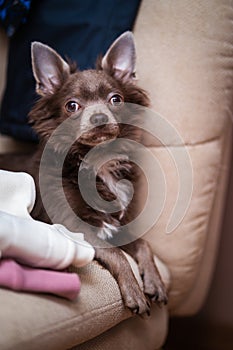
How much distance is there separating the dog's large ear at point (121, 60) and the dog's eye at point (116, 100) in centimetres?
11

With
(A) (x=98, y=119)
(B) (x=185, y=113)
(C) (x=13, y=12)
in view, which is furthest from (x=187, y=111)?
(C) (x=13, y=12)

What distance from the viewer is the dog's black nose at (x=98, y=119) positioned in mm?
1509

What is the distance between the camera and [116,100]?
1.62 m

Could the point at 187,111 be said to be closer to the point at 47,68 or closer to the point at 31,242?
the point at 47,68

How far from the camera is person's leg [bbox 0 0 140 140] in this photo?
1.87 m

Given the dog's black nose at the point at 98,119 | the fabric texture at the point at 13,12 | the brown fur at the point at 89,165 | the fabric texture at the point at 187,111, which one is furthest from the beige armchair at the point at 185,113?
the fabric texture at the point at 13,12

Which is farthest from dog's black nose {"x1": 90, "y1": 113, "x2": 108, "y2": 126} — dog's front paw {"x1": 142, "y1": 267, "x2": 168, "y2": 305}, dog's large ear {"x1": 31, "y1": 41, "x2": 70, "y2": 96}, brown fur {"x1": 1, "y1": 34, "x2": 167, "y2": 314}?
dog's front paw {"x1": 142, "y1": 267, "x2": 168, "y2": 305}

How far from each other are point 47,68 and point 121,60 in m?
0.23

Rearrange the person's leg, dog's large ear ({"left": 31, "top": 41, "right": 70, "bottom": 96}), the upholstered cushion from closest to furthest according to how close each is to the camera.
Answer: the upholstered cushion < dog's large ear ({"left": 31, "top": 41, "right": 70, "bottom": 96}) < the person's leg

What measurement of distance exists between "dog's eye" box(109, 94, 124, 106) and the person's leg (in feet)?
1.00

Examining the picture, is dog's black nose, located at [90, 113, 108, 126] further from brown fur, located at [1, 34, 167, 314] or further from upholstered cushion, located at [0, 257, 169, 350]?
upholstered cushion, located at [0, 257, 169, 350]

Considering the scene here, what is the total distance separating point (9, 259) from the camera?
3.68ft

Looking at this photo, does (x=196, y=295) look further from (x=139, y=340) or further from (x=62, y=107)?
(x=62, y=107)

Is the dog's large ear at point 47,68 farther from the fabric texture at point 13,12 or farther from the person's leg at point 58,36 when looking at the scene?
the fabric texture at point 13,12
